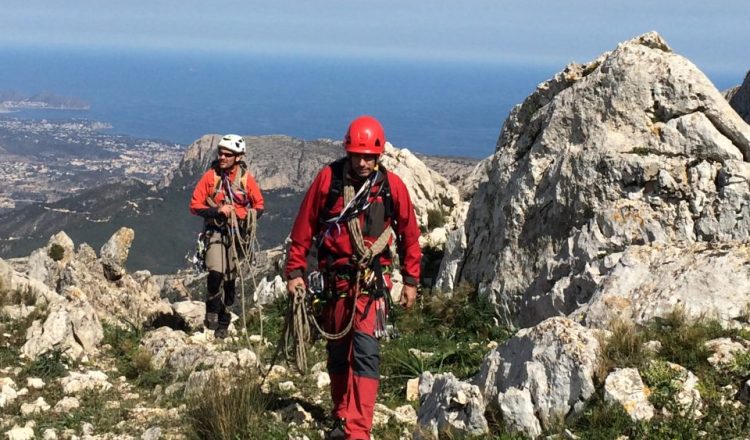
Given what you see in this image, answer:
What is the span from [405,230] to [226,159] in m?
5.28

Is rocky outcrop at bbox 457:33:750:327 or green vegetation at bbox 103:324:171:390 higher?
rocky outcrop at bbox 457:33:750:327

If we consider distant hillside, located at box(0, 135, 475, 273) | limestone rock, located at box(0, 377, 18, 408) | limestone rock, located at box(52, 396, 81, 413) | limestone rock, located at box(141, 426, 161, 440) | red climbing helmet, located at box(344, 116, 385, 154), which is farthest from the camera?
distant hillside, located at box(0, 135, 475, 273)

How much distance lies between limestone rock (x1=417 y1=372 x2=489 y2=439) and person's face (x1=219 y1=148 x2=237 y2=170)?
6155mm

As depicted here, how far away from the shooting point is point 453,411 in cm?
560

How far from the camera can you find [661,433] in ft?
15.5

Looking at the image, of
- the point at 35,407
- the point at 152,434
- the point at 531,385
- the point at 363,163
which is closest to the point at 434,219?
the point at 363,163

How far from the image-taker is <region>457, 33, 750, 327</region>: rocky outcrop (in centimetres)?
879

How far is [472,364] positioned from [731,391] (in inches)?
154

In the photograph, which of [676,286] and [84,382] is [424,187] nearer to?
[84,382]

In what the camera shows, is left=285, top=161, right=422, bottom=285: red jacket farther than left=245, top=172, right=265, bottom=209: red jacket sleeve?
No

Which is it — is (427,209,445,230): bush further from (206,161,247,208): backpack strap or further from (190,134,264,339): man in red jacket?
(206,161,247,208): backpack strap

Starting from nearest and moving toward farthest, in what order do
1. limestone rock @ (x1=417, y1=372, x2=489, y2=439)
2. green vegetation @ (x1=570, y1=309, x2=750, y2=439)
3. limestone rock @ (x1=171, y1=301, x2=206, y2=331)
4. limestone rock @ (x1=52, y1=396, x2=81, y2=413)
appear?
1. green vegetation @ (x1=570, y1=309, x2=750, y2=439)
2. limestone rock @ (x1=417, y1=372, x2=489, y2=439)
3. limestone rock @ (x1=52, y1=396, x2=81, y2=413)
4. limestone rock @ (x1=171, y1=301, x2=206, y2=331)

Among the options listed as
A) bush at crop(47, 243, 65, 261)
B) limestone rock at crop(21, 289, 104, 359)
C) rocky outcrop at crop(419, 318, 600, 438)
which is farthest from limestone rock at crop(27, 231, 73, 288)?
rocky outcrop at crop(419, 318, 600, 438)

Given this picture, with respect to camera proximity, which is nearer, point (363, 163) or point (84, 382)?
point (363, 163)
